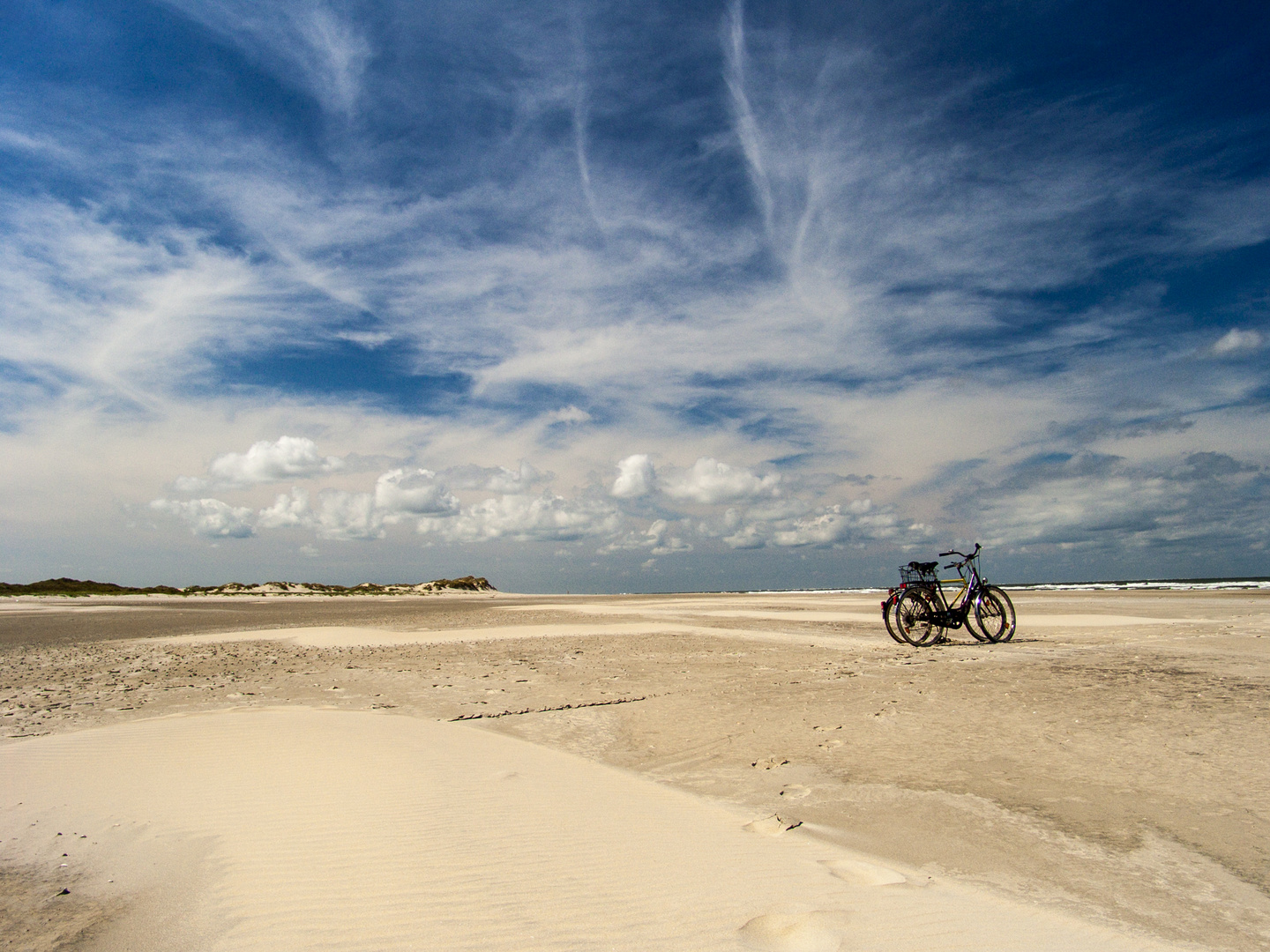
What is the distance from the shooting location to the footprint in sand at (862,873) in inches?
171

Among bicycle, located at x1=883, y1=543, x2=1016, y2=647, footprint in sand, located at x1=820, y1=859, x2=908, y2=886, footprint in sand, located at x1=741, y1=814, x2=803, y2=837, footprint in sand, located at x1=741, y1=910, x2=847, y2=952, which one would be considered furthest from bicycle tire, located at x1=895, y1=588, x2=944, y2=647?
footprint in sand, located at x1=741, y1=910, x2=847, y2=952

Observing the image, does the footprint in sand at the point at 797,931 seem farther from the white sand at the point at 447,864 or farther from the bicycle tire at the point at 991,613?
the bicycle tire at the point at 991,613

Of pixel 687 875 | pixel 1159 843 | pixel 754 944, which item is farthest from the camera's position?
pixel 1159 843

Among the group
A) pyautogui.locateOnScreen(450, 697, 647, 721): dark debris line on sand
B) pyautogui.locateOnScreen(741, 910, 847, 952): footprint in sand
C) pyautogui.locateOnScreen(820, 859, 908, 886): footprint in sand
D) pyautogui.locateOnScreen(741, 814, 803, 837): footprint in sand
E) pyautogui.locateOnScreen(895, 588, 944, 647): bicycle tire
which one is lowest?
pyautogui.locateOnScreen(741, 814, 803, 837): footprint in sand

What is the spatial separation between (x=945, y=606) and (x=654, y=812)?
1438cm

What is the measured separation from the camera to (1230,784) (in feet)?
20.0

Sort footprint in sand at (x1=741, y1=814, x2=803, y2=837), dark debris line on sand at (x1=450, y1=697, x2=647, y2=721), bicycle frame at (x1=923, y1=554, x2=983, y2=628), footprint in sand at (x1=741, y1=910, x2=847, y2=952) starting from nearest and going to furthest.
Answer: footprint in sand at (x1=741, y1=910, x2=847, y2=952) → footprint in sand at (x1=741, y1=814, x2=803, y2=837) → dark debris line on sand at (x1=450, y1=697, x2=647, y2=721) → bicycle frame at (x1=923, y1=554, x2=983, y2=628)

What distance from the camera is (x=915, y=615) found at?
17.9 metres

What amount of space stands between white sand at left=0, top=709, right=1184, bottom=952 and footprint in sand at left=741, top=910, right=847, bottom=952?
1 cm

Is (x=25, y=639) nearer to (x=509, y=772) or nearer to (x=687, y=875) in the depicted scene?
(x=509, y=772)

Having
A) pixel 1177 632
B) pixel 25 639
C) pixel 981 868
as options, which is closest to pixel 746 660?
pixel 981 868

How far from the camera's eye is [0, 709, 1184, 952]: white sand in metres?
3.62

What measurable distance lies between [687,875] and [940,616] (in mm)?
15271

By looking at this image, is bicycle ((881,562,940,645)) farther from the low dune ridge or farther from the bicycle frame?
the low dune ridge
